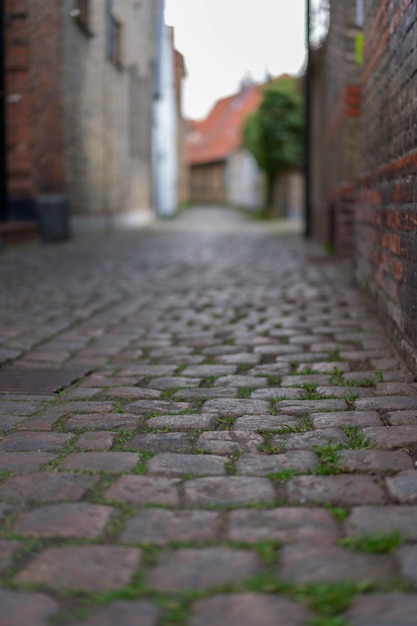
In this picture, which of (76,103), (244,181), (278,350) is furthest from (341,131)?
(244,181)

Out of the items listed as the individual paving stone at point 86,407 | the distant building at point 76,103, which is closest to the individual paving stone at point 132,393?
the individual paving stone at point 86,407

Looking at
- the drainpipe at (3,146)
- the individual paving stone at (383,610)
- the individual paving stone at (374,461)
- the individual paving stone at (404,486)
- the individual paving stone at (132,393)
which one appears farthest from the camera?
the drainpipe at (3,146)

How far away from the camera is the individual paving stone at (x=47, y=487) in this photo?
7.27 ft

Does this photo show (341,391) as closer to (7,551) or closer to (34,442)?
(34,442)

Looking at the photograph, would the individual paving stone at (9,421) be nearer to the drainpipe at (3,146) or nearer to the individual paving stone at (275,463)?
the individual paving stone at (275,463)

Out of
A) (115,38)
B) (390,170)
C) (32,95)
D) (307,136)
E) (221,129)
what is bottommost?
(390,170)

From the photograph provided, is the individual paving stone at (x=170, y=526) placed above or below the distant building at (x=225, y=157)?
below

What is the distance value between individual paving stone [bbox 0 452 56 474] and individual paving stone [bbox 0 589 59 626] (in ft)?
2.59

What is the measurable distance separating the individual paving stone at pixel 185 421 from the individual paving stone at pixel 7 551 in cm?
104

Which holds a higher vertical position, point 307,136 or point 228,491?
point 307,136

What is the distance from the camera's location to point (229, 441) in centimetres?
271

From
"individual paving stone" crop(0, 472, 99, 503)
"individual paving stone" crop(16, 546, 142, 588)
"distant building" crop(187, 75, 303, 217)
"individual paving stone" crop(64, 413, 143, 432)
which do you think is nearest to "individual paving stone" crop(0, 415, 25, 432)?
"individual paving stone" crop(64, 413, 143, 432)

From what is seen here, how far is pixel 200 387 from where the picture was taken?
359cm

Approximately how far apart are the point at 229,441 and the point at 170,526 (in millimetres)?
737
